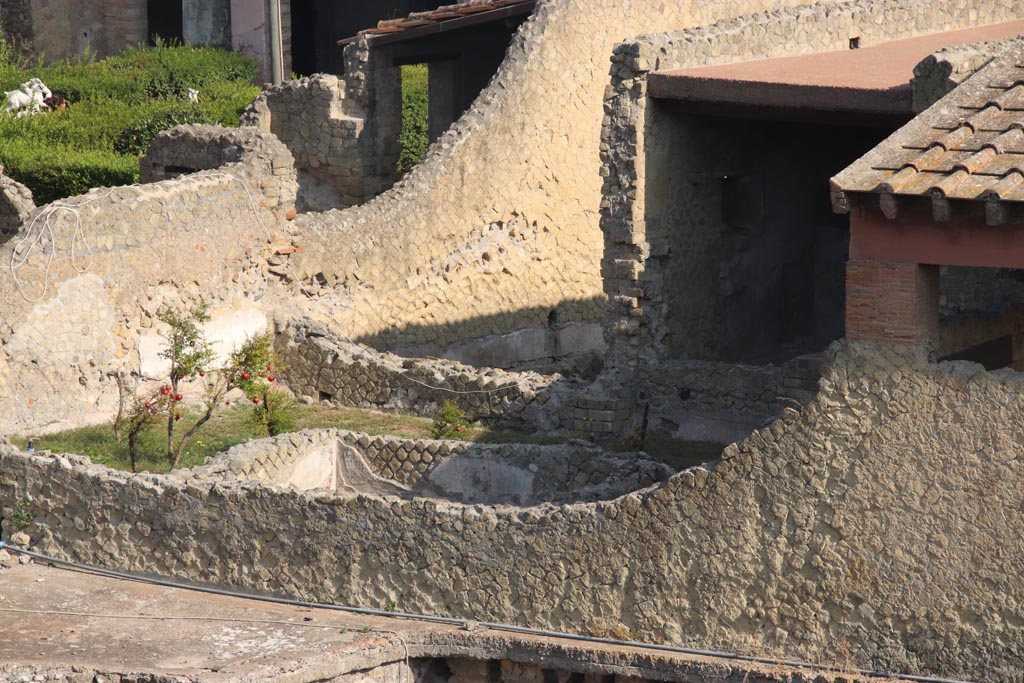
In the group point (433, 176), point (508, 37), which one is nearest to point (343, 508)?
point (433, 176)

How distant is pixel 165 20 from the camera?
25.9 m

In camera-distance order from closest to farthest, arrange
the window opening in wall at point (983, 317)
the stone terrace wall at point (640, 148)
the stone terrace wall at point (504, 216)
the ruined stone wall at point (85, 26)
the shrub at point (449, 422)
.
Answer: the window opening in wall at point (983, 317) < the stone terrace wall at point (640, 148) < the shrub at point (449, 422) < the stone terrace wall at point (504, 216) < the ruined stone wall at point (85, 26)

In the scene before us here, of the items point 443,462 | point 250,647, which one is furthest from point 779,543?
point 443,462

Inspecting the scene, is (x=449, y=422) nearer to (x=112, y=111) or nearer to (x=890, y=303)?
(x=890, y=303)

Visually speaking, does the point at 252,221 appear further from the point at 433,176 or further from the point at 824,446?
the point at 824,446

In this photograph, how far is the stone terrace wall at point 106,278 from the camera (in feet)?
43.7

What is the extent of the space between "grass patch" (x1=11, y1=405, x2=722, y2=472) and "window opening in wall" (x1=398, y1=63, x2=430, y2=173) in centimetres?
567

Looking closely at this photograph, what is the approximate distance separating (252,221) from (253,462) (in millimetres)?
3452

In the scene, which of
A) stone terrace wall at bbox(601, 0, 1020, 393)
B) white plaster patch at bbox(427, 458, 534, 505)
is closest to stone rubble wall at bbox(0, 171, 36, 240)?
stone terrace wall at bbox(601, 0, 1020, 393)

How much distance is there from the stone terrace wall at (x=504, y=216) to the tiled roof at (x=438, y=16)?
2.17 metres

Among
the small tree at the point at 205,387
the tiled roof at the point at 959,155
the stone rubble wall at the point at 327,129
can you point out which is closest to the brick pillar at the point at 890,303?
the tiled roof at the point at 959,155

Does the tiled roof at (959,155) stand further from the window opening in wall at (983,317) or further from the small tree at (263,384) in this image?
the small tree at (263,384)

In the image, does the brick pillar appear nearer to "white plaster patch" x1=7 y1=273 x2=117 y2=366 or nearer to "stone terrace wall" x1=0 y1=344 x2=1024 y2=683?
"stone terrace wall" x1=0 y1=344 x2=1024 y2=683

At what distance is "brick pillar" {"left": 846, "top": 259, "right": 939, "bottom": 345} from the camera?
9.09m
